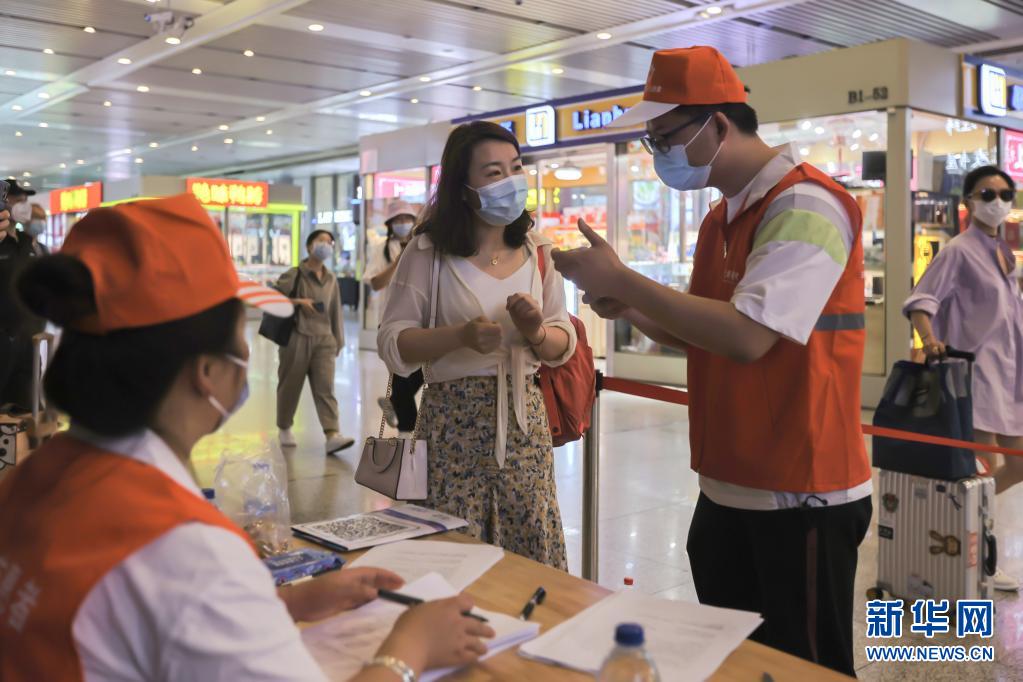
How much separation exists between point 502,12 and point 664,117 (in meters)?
8.50

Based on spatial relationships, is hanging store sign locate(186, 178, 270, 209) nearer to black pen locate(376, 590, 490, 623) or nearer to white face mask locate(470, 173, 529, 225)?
white face mask locate(470, 173, 529, 225)

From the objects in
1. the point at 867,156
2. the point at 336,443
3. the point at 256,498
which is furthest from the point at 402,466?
the point at 867,156

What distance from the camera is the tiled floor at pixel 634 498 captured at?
3438 millimetres

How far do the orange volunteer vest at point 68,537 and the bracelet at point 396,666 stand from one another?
11.1 inches

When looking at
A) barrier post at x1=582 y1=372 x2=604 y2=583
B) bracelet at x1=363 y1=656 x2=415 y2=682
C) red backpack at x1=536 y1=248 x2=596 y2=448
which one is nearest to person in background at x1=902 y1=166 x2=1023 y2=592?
barrier post at x1=582 y1=372 x2=604 y2=583

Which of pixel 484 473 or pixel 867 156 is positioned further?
pixel 867 156

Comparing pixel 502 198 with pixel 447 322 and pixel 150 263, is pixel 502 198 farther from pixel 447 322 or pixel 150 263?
pixel 150 263

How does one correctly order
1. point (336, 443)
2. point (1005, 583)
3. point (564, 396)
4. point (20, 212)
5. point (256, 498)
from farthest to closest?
point (336, 443)
point (20, 212)
point (1005, 583)
point (564, 396)
point (256, 498)

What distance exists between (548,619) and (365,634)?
0.95ft

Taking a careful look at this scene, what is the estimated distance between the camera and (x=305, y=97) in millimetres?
15094

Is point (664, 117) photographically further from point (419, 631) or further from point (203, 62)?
point (203, 62)

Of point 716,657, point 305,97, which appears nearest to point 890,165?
point 716,657

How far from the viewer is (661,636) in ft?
4.57

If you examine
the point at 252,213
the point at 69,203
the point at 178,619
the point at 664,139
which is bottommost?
the point at 178,619
